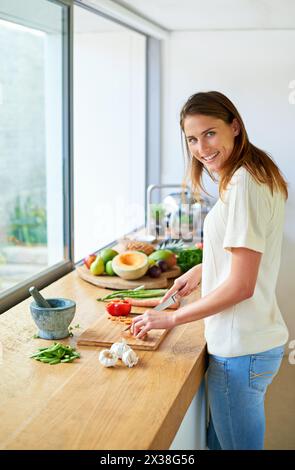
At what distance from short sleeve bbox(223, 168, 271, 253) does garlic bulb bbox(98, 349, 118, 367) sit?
387 mm

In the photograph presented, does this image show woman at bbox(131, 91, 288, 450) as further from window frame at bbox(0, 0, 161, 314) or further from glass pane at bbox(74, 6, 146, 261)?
glass pane at bbox(74, 6, 146, 261)

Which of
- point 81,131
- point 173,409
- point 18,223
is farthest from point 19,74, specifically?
point 173,409

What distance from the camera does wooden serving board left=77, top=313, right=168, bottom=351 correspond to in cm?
182

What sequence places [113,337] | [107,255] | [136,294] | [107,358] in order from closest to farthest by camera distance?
[107,358]
[113,337]
[136,294]
[107,255]

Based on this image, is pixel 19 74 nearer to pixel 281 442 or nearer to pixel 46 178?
pixel 46 178

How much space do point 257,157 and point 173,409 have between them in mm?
650

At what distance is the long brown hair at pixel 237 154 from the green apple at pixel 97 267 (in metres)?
0.93

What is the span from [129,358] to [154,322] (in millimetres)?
115

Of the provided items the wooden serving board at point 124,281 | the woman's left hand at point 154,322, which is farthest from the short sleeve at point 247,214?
the wooden serving board at point 124,281

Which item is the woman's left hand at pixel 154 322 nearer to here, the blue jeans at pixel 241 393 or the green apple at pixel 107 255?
the blue jeans at pixel 241 393

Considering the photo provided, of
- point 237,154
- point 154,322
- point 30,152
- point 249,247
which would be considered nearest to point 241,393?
point 154,322

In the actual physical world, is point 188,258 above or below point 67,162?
below

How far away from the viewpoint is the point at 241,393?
1.75m

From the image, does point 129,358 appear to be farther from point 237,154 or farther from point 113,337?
point 237,154
